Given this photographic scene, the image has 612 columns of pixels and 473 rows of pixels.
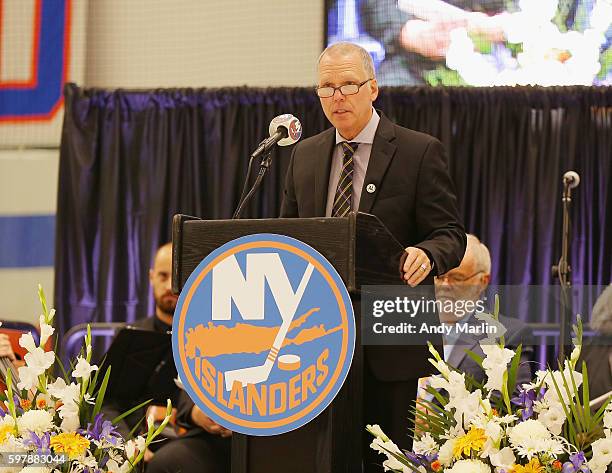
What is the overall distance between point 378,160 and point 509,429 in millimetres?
895

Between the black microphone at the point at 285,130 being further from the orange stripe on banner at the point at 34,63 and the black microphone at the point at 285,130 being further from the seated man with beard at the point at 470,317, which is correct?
the orange stripe on banner at the point at 34,63

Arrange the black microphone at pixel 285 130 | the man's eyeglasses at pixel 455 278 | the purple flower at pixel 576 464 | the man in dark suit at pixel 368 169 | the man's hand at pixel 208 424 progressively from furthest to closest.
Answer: the man's eyeglasses at pixel 455 278, the man's hand at pixel 208 424, the man in dark suit at pixel 368 169, the black microphone at pixel 285 130, the purple flower at pixel 576 464

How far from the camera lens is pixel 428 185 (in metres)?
2.51

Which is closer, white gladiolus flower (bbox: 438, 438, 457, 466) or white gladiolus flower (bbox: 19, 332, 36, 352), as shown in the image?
white gladiolus flower (bbox: 438, 438, 457, 466)

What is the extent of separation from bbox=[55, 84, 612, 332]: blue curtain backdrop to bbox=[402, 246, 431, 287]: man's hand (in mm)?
3480

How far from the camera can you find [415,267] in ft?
6.90

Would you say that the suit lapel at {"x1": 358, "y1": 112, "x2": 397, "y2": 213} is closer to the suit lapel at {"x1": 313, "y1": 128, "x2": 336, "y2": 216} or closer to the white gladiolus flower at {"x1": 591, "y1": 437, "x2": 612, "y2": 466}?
the suit lapel at {"x1": 313, "y1": 128, "x2": 336, "y2": 216}

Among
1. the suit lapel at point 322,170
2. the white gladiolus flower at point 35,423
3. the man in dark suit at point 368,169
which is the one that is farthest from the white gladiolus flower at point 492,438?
the white gladiolus flower at point 35,423

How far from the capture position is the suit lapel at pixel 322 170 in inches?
98.6

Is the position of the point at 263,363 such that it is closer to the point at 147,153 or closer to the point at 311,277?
the point at 311,277

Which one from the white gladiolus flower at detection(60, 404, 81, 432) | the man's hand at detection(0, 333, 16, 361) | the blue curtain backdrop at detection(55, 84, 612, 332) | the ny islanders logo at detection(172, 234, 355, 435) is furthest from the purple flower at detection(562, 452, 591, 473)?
the blue curtain backdrop at detection(55, 84, 612, 332)

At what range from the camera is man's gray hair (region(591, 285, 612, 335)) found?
355 centimetres

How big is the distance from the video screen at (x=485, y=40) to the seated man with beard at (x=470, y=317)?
6.20 feet

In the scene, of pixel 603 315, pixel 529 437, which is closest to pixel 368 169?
pixel 529 437
